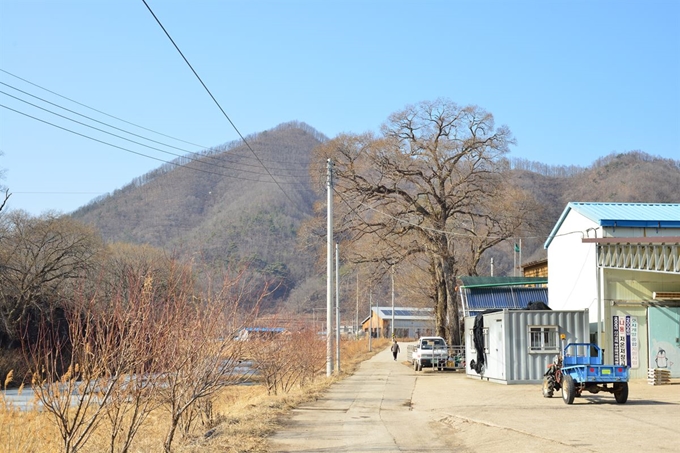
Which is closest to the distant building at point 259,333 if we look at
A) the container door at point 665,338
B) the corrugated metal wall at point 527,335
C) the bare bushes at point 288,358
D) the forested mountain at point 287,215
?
the bare bushes at point 288,358

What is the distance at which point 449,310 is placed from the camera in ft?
167

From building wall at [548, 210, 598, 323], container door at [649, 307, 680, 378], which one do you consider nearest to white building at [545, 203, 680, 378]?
container door at [649, 307, 680, 378]

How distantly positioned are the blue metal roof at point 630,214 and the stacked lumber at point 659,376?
5839 millimetres

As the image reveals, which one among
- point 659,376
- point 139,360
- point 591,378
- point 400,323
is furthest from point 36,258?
point 400,323

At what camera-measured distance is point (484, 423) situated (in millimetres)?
17156

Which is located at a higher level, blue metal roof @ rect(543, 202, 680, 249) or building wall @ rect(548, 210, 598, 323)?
blue metal roof @ rect(543, 202, 680, 249)

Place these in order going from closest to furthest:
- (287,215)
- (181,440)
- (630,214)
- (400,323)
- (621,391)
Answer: (181,440)
(621,391)
(630,214)
(400,323)
(287,215)

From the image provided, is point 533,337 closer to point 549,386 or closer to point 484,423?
point 549,386

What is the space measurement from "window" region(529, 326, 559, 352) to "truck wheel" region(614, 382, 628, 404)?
398 inches

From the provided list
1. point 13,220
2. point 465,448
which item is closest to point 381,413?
point 465,448

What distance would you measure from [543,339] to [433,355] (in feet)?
52.2

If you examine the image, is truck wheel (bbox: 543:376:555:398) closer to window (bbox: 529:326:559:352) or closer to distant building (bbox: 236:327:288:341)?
window (bbox: 529:326:559:352)

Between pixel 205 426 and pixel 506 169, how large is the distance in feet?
121

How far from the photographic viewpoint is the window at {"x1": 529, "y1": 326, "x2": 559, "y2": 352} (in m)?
31.7
